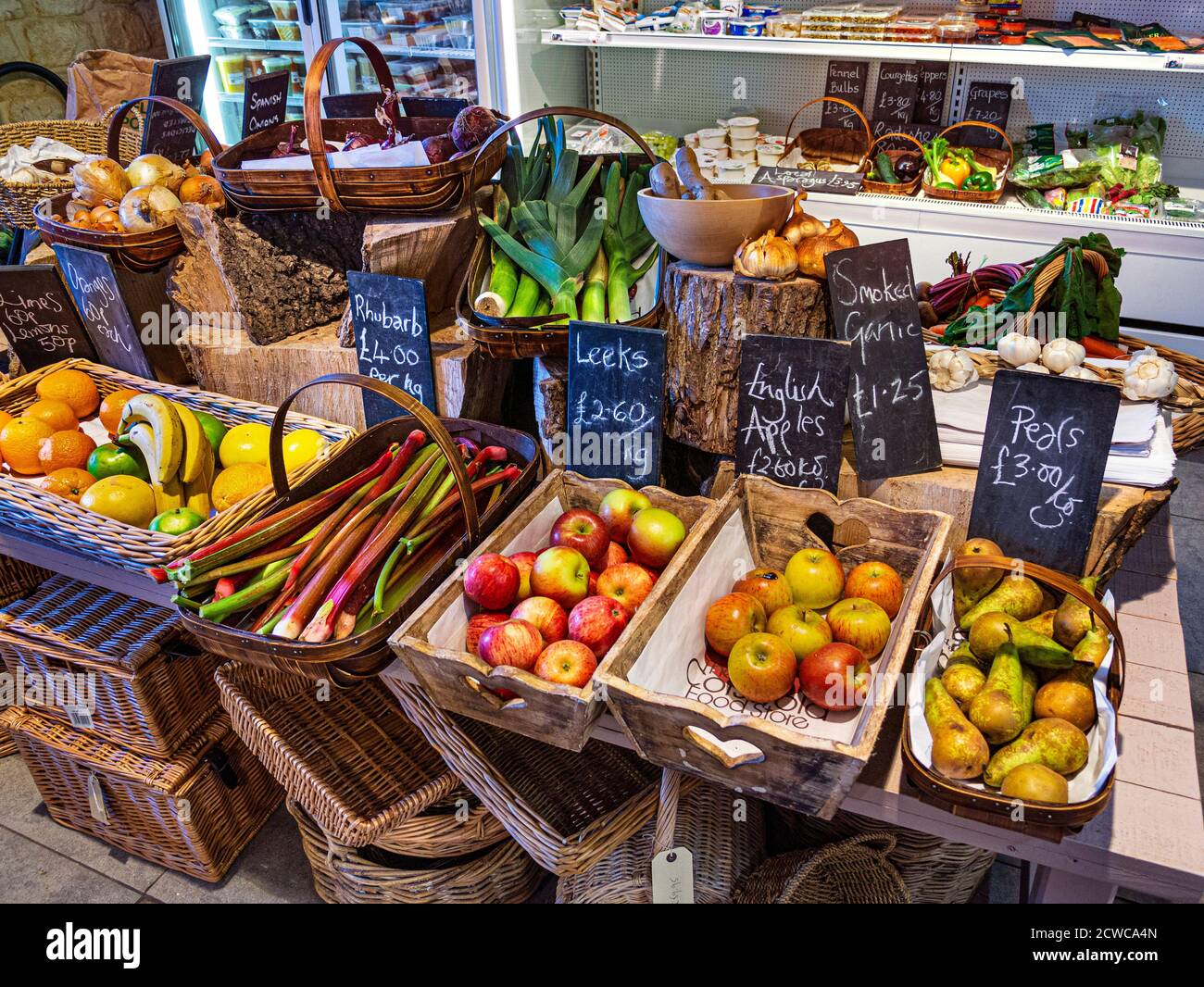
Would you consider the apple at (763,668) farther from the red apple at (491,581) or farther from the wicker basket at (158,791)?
the wicker basket at (158,791)

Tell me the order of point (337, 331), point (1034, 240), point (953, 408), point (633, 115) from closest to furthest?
point (953, 408)
point (337, 331)
point (1034, 240)
point (633, 115)

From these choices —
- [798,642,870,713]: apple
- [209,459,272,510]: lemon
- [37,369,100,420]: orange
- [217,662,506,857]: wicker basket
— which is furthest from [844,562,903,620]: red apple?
[37,369,100,420]: orange

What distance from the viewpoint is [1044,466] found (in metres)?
1.32

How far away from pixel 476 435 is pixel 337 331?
0.60 meters

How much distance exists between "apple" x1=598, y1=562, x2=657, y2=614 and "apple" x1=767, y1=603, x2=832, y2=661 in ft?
0.68

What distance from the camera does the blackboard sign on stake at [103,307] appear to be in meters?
1.92

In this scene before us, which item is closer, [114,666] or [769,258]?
[769,258]

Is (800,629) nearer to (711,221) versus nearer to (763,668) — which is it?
(763,668)

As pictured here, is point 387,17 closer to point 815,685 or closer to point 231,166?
point 231,166

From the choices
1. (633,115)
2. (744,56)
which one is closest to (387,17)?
(633,115)

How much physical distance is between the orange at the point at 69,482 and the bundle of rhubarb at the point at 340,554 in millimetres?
427

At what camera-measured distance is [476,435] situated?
68.2 inches

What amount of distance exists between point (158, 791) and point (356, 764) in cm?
52

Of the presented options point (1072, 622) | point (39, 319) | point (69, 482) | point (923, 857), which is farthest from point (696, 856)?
point (39, 319)
